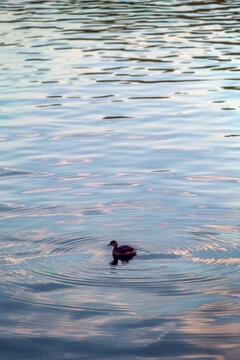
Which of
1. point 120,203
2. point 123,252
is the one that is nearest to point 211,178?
point 120,203

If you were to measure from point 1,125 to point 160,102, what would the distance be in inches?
236

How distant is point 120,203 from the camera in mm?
16734

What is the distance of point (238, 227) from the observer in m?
14.9

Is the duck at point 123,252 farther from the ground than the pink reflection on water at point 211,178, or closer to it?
closer to it

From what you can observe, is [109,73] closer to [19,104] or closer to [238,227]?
[19,104]

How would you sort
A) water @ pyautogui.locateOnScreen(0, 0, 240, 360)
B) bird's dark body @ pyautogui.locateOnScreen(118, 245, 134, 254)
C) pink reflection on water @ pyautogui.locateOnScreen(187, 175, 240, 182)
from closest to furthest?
water @ pyautogui.locateOnScreen(0, 0, 240, 360)
bird's dark body @ pyautogui.locateOnScreen(118, 245, 134, 254)
pink reflection on water @ pyautogui.locateOnScreen(187, 175, 240, 182)

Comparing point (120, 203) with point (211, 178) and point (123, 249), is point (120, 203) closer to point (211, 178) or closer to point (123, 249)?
point (211, 178)

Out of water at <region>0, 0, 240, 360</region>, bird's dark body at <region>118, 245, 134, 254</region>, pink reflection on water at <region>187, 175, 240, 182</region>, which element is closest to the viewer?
water at <region>0, 0, 240, 360</region>

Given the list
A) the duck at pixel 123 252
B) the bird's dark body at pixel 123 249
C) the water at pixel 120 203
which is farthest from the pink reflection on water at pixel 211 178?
the bird's dark body at pixel 123 249

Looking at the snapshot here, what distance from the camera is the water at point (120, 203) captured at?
11109 millimetres

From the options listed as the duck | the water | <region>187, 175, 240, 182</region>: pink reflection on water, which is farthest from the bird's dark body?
<region>187, 175, 240, 182</region>: pink reflection on water

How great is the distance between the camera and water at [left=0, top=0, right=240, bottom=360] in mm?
11109

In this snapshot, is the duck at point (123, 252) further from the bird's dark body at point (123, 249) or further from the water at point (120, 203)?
the water at point (120, 203)

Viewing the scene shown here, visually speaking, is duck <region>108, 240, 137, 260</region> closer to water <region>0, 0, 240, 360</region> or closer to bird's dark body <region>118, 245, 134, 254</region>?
bird's dark body <region>118, 245, 134, 254</region>
